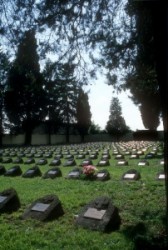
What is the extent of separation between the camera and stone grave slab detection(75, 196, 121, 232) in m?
6.32

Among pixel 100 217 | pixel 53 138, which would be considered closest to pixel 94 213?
pixel 100 217

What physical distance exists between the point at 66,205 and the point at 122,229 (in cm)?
217

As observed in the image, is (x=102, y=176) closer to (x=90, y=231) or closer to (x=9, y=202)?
(x=9, y=202)

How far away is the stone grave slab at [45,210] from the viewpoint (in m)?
7.00

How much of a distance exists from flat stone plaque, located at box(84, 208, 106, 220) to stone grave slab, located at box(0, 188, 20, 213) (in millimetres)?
2148

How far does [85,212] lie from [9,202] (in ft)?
7.32

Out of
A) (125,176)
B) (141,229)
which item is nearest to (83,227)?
(141,229)

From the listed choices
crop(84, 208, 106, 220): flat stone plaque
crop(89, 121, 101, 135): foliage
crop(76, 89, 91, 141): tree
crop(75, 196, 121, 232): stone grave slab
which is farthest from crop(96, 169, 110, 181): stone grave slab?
crop(89, 121, 101, 135): foliage

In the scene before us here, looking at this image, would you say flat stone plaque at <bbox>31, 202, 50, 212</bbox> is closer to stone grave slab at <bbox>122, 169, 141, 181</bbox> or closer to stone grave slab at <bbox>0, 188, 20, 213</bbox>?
stone grave slab at <bbox>0, 188, 20, 213</bbox>

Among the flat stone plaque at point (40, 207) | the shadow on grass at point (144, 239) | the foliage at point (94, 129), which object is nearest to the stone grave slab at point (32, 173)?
the flat stone plaque at point (40, 207)

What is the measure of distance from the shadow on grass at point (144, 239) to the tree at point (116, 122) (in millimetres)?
54859

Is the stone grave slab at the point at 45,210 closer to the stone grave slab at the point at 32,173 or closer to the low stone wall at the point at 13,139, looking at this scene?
the stone grave slab at the point at 32,173

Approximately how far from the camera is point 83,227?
21.1 feet

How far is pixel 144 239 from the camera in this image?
542 cm
